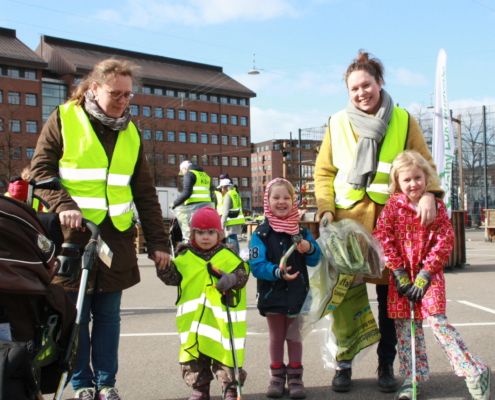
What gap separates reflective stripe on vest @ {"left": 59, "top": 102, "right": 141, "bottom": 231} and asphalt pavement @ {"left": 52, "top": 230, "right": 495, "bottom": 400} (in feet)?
4.45

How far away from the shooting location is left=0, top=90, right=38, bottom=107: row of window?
6619 centimetres

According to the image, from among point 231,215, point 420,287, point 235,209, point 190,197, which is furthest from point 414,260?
point 235,209

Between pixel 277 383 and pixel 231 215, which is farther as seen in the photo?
pixel 231 215

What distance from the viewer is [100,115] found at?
372 cm

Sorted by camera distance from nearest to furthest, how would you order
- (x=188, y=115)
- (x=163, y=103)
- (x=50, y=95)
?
(x=50, y=95) < (x=163, y=103) < (x=188, y=115)

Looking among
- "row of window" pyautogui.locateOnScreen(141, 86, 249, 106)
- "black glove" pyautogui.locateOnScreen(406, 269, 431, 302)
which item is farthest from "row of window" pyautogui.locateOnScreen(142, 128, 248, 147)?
"black glove" pyautogui.locateOnScreen(406, 269, 431, 302)

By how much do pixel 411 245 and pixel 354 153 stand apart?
0.78m

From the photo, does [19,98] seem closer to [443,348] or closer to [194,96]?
[194,96]

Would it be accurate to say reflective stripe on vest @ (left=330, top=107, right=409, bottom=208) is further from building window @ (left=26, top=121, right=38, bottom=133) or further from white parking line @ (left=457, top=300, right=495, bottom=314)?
building window @ (left=26, top=121, right=38, bottom=133)

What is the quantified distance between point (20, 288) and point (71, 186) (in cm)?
115

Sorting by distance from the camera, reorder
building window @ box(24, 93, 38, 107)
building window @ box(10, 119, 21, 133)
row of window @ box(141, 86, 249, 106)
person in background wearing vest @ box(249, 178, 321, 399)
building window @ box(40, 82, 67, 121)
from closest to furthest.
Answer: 1. person in background wearing vest @ box(249, 178, 321, 399)
2. building window @ box(10, 119, 21, 133)
3. building window @ box(24, 93, 38, 107)
4. building window @ box(40, 82, 67, 121)
5. row of window @ box(141, 86, 249, 106)

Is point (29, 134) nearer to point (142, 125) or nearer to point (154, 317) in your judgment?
point (142, 125)

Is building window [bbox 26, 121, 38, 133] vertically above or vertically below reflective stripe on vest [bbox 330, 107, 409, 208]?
above

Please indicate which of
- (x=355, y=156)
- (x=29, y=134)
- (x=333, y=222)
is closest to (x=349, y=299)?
(x=333, y=222)
